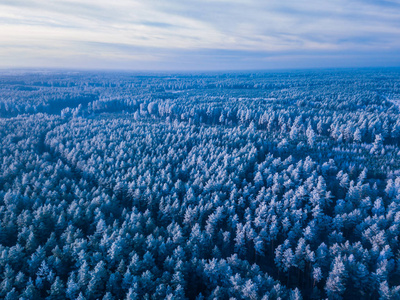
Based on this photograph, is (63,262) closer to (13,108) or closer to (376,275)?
(376,275)

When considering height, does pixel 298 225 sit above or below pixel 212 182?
below

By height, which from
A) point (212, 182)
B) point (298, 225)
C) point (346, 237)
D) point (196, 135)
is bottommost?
point (346, 237)

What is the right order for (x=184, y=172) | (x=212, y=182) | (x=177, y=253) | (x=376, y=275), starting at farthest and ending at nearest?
(x=184, y=172) → (x=212, y=182) → (x=177, y=253) → (x=376, y=275)

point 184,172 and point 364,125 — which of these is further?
point 364,125

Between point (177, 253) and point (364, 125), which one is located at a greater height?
point (364, 125)

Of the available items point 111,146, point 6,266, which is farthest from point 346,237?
point 111,146

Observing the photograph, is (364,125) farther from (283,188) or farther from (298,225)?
(298,225)

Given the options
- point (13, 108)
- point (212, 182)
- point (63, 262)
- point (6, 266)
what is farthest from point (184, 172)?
point (13, 108)

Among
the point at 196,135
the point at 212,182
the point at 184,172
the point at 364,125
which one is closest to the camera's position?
the point at 212,182

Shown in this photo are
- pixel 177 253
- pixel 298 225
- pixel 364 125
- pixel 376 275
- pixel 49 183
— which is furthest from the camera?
pixel 364 125
